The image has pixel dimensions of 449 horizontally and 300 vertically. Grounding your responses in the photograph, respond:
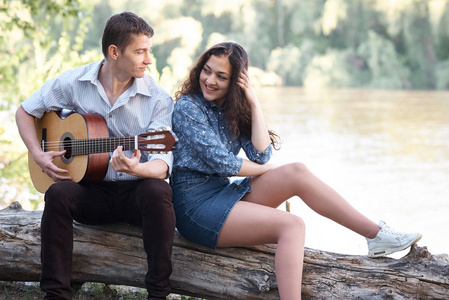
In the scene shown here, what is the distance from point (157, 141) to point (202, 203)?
36 centimetres

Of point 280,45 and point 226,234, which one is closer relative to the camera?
point 226,234

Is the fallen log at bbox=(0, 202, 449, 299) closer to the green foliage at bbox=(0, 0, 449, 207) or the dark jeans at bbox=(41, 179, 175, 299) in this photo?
the dark jeans at bbox=(41, 179, 175, 299)

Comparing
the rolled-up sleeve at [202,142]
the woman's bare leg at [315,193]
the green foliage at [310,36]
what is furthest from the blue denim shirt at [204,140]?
the green foliage at [310,36]

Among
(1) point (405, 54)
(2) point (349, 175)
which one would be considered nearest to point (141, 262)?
(2) point (349, 175)

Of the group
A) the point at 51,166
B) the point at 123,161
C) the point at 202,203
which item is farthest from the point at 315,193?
the point at 51,166

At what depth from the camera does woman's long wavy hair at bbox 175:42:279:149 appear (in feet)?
8.50

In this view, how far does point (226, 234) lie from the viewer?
247 centimetres

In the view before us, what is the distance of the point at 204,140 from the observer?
2512 millimetres

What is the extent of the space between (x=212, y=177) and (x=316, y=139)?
38.1 ft

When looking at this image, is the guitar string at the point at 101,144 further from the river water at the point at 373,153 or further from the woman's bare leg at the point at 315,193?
the river water at the point at 373,153

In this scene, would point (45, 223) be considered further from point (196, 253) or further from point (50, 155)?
point (196, 253)

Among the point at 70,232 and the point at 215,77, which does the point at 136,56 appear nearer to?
the point at 215,77

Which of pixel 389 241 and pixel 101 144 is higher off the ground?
pixel 101 144

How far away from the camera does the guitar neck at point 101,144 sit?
7.84 feet
